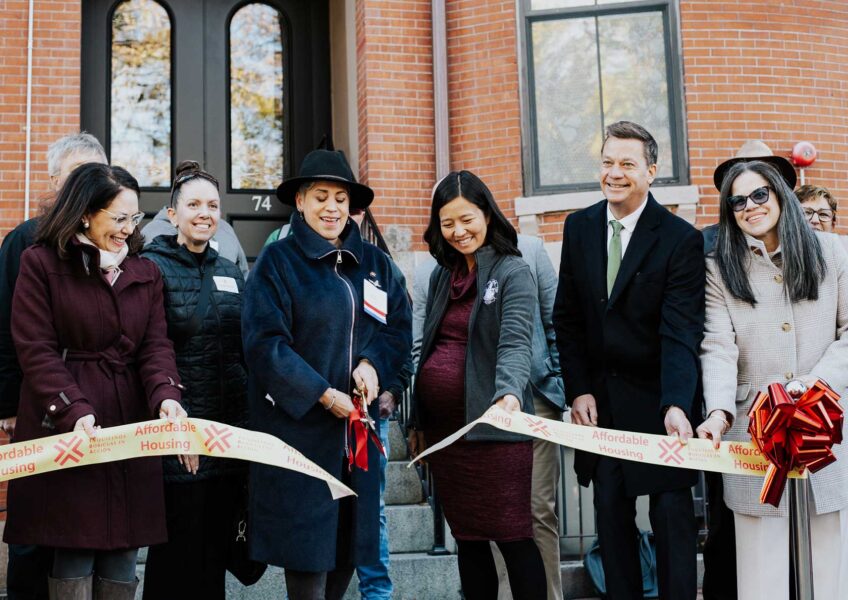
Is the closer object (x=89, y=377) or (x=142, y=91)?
(x=89, y=377)

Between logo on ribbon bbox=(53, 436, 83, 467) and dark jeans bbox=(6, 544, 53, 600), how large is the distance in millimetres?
817

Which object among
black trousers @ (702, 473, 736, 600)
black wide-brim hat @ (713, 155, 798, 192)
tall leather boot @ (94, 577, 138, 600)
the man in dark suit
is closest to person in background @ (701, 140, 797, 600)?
black trousers @ (702, 473, 736, 600)

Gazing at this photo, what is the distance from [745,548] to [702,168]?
4.83m

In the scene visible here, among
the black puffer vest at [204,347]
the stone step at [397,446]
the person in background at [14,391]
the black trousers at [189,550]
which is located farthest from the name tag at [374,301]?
the stone step at [397,446]

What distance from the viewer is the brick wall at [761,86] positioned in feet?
28.0

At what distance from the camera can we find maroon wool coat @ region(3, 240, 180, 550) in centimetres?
397

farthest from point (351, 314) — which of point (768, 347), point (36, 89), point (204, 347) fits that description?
point (36, 89)

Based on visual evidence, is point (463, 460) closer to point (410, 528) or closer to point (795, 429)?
point (795, 429)

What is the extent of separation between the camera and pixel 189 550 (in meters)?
4.56

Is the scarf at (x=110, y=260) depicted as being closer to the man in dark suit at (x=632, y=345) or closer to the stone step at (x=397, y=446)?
the man in dark suit at (x=632, y=345)

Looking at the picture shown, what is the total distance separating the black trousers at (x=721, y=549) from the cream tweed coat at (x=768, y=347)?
0.58 ft

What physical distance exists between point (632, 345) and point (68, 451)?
2290 mm

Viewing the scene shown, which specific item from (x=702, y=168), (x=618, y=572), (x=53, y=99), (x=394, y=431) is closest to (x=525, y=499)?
(x=618, y=572)

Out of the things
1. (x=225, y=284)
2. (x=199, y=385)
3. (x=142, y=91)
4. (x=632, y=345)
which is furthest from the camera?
(x=142, y=91)
